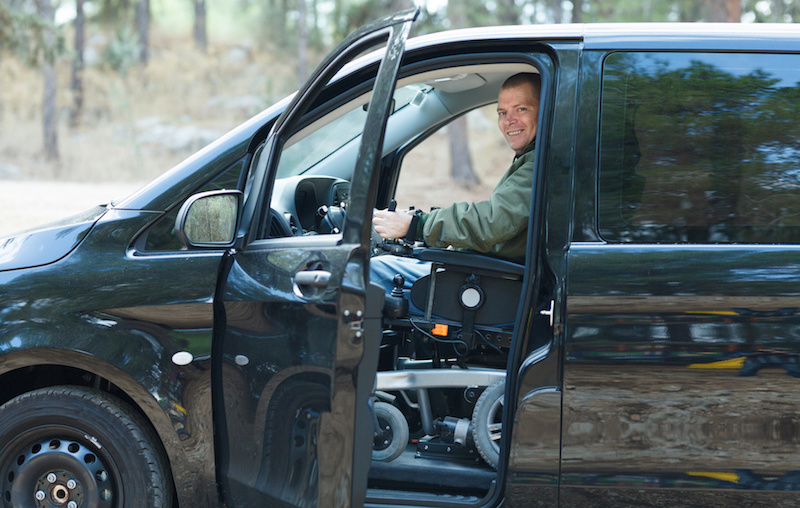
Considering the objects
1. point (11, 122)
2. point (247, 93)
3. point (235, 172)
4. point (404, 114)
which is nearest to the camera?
point (235, 172)

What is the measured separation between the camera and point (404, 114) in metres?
3.48

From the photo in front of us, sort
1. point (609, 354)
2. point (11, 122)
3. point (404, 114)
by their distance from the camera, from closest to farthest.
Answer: point (609, 354), point (404, 114), point (11, 122)

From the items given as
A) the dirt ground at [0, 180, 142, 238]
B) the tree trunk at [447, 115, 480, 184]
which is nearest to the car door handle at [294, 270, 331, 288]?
the dirt ground at [0, 180, 142, 238]

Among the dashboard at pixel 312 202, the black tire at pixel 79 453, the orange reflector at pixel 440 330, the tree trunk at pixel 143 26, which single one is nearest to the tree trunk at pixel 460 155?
the dashboard at pixel 312 202

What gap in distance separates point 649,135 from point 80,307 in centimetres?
186

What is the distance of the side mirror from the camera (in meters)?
2.27

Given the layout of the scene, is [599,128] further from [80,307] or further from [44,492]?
[44,492]

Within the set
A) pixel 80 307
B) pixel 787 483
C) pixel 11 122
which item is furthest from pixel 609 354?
pixel 11 122

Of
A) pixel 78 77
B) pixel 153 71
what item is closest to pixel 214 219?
pixel 78 77

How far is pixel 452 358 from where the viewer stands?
2.98 m

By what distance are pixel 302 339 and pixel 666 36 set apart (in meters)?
1.49

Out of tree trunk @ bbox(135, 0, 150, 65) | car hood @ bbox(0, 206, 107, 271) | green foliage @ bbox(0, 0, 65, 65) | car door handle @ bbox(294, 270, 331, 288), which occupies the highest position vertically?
tree trunk @ bbox(135, 0, 150, 65)

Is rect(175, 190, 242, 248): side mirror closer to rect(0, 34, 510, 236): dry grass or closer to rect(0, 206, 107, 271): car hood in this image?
rect(0, 206, 107, 271): car hood

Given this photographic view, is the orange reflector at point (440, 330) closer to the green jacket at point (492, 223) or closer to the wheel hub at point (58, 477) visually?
the green jacket at point (492, 223)
